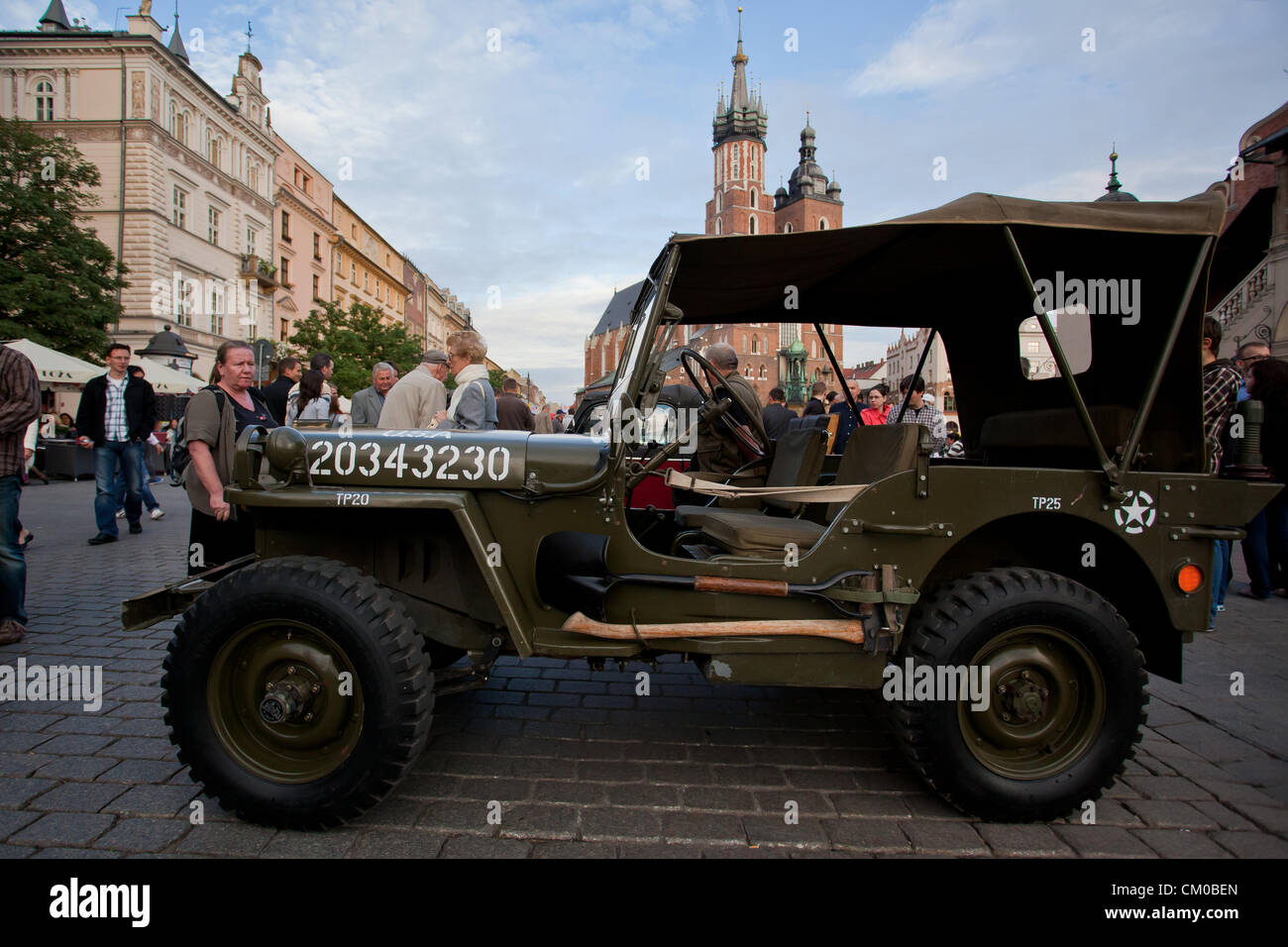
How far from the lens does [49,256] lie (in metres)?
21.8

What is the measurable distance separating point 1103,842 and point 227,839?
313cm

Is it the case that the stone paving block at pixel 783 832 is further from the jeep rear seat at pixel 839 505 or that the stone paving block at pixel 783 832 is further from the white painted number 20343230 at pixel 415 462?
the white painted number 20343230 at pixel 415 462

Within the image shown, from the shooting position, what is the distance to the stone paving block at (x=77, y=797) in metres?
2.57

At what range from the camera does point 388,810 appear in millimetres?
2623

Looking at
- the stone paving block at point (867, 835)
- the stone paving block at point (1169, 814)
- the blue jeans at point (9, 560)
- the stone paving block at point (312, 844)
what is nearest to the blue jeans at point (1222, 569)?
the stone paving block at point (1169, 814)

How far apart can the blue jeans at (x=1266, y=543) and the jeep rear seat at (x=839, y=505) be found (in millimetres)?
5045

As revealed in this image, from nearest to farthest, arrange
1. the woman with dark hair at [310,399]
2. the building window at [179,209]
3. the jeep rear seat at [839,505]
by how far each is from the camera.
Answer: the jeep rear seat at [839,505] < the woman with dark hair at [310,399] < the building window at [179,209]

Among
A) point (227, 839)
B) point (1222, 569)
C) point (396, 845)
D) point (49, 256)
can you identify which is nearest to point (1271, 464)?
point (1222, 569)

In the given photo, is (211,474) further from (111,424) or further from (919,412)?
(919,412)

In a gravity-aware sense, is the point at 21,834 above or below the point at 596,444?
below

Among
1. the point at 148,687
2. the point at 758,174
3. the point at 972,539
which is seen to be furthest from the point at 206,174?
the point at 758,174

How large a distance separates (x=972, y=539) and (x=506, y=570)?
2.02 m
